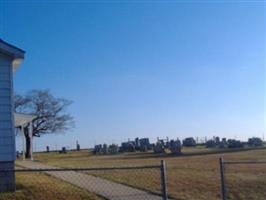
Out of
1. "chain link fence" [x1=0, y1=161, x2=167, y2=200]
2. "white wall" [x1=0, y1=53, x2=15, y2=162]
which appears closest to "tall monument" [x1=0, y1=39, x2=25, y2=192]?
"white wall" [x1=0, y1=53, x2=15, y2=162]

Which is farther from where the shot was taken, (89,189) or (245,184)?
(245,184)

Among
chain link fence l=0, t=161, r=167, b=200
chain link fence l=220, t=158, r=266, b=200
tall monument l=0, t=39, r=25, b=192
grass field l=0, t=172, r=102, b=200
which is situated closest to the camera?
grass field l=0, t=172, r=102, b=200

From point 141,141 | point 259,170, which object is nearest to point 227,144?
point 141,141

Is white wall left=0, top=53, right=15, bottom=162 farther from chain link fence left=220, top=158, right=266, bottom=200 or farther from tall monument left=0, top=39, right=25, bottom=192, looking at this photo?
chain link fence left=220, top=158, right=266, bottom=200

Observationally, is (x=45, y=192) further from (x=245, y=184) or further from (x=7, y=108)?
(x=245, y=184)

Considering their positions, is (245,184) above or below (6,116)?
below

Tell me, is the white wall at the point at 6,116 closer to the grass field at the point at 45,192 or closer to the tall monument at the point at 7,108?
the tall monument at the point at 7,108

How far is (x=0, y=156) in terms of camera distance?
15.2m

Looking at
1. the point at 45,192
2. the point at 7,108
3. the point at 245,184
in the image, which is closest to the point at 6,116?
the point at 7,108

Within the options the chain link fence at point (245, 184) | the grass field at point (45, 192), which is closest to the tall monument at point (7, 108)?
the grass field at point (45, 192)

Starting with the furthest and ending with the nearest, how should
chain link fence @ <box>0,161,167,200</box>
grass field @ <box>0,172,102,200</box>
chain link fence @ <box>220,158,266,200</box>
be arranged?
1. chain link fence @ <box>220,158,266,200</box>
2. chain link fence @ <box>0,161,167,200</box>
3. grass field @ <box>0,172,102,200</box>

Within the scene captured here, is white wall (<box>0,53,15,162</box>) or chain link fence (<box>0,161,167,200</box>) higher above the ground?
white wall (<box>0,53,15,162</box>)

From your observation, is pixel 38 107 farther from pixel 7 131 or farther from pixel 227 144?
pixel 7 131

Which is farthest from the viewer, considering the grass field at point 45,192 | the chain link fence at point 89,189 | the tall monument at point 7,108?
the tall monument at point 7,108
